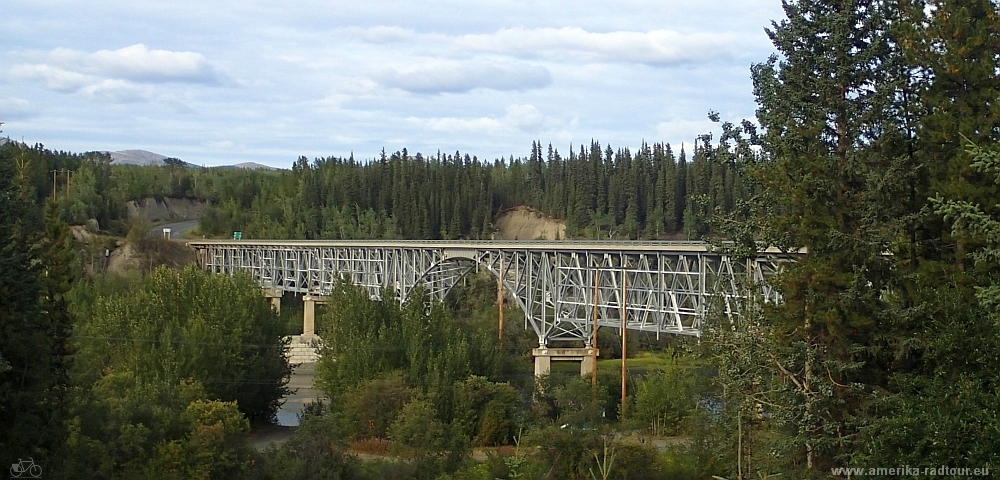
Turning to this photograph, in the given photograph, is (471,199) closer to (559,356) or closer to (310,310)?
(310,310)

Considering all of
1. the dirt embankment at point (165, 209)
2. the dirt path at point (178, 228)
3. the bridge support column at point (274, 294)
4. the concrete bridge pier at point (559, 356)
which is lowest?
the concrete bridge pier at point (559, 356)

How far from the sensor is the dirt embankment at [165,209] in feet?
442

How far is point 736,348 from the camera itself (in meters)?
18.3

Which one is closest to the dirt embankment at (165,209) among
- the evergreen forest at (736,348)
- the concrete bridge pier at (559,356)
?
the evergreen forest at (736,348)

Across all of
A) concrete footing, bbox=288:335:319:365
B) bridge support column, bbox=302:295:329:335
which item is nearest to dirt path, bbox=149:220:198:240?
bridge support column, bbox=302:295:329:335

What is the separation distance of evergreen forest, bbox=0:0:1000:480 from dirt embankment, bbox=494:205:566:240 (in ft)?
203

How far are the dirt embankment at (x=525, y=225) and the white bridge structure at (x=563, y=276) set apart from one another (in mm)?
36716

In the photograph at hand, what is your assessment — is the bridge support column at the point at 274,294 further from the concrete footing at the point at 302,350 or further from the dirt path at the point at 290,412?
the dirt path at the point at 290,412

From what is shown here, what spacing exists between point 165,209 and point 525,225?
2096 inches

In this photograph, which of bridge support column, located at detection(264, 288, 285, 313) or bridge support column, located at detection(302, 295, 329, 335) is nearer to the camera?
bridge support column, located at detection(302, 295, 329, 335)

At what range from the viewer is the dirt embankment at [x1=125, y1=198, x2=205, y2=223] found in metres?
135

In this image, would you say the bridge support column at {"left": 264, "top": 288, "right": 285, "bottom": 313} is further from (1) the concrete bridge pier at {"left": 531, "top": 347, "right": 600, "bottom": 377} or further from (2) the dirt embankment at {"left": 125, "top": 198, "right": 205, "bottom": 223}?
(2) the dirt embankment at {"left": 125, "top": 198, "right": 205, "bottom": 223}

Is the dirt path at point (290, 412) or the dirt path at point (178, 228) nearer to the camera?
the dirt path at point (290, 412)

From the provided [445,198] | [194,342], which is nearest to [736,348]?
[194,342]
